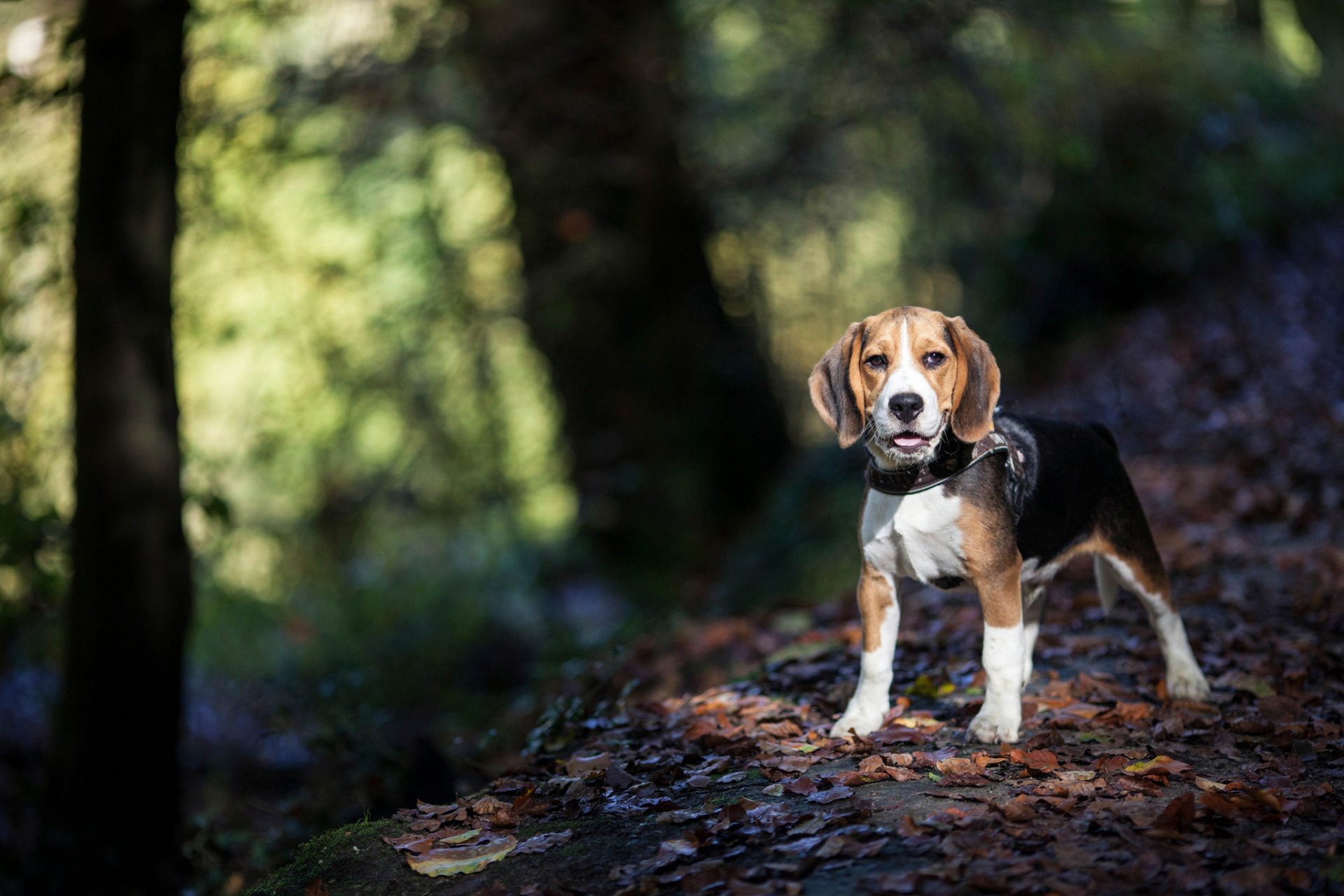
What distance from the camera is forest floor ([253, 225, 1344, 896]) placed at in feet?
11.2

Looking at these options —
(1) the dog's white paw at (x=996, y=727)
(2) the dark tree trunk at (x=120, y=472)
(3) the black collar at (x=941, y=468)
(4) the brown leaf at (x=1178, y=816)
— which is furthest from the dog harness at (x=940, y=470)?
(2) the dark tree trunk at (x=120, y=472)

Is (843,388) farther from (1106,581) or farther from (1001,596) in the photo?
(1106,581)

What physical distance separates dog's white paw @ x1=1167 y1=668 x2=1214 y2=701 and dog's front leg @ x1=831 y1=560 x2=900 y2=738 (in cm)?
131

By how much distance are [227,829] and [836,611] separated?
4.10m

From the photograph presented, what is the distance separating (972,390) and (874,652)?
1077 mm

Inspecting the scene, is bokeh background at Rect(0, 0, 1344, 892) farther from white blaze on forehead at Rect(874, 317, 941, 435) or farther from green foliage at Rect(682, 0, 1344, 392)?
white blaze on forehead at Rect(874, 317, 941, 435)

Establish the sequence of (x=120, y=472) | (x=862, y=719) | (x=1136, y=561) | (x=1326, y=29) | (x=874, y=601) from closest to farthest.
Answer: (x=874, y=601)
(x=862, y=719)
(x=1136, y=561)
(x=120, y=472)
(x=1326, y=29)

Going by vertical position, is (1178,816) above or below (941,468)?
below

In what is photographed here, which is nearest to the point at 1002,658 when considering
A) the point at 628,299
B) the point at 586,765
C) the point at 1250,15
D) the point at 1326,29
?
the point at 586,765

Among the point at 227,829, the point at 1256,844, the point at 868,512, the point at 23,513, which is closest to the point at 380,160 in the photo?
the point at 23,513

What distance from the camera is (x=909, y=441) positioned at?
3.97m

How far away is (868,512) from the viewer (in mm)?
4363

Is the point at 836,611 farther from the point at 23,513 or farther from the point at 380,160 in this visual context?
the point at 380,160

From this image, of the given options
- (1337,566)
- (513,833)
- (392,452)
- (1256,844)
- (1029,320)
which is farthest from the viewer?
(1029,320)
